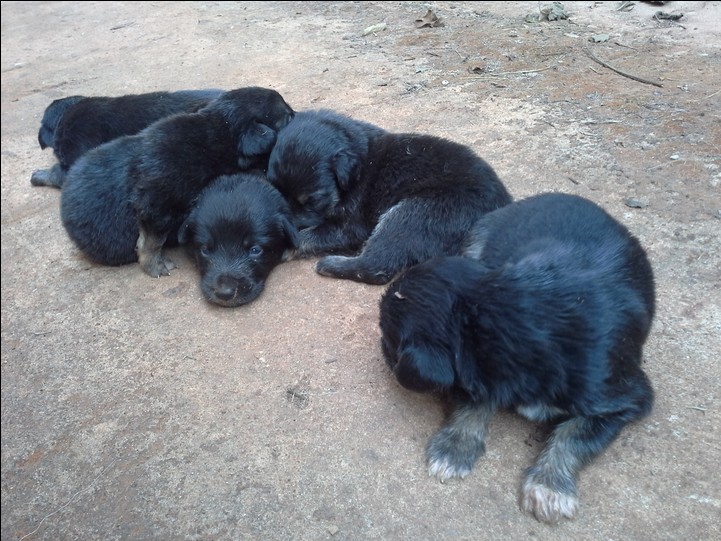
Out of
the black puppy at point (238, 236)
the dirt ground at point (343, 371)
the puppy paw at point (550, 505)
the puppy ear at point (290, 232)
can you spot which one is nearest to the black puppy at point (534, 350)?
the puppy paw at point (550, 505)

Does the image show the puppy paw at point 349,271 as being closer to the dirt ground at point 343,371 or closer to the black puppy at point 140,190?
the dirt ground at point 343,371

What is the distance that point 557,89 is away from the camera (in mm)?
7195

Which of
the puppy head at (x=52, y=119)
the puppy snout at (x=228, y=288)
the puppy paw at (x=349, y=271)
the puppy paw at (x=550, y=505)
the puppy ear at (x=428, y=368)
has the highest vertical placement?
the puppy ear at (x=428, y=368)

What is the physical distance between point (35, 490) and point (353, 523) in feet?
5.57

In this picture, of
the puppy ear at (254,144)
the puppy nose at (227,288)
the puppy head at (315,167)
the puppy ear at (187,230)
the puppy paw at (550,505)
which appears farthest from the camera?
the puppy ear at (254,144)

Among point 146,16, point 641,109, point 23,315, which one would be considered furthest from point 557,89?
point 146,16

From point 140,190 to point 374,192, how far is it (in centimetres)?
188

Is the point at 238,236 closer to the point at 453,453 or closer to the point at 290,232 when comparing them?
the point at 290,232

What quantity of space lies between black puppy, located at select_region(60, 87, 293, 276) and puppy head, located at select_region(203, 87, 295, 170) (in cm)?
24

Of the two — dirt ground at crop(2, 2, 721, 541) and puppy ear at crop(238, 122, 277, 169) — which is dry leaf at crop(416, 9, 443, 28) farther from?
puppy ear at crop(238, 122, 277, 169)

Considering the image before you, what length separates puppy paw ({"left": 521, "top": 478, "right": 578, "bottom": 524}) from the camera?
2.87 m

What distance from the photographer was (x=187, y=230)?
192 inches

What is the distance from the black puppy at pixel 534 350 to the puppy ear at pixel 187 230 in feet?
6.87

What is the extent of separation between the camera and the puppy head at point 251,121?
5.37 meters
